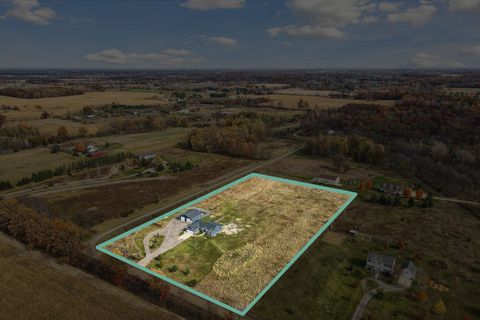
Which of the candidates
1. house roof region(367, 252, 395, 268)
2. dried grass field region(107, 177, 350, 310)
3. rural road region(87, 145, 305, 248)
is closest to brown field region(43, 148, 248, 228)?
rural road region(87, 145, 305, 248)

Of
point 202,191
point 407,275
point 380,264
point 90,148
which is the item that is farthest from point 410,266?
point 90,148

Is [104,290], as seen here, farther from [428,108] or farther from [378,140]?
[428,108]

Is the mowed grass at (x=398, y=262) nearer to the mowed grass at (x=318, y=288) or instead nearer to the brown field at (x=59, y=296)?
the mowed grass at (x=318, y=288)

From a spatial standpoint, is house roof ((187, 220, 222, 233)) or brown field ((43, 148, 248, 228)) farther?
brown field ((43, 148, 248, 228))

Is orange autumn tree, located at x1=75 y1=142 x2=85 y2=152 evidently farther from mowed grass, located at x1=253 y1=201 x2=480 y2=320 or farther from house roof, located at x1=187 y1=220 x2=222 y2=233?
mowed grass, located at x1=253 y1=201 x2=480 y2=320

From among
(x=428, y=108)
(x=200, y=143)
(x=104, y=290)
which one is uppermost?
(x=428, y=108)

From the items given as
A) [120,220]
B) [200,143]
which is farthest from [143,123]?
[120,220]

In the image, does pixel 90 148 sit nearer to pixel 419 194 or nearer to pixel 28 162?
pixel 28 162
